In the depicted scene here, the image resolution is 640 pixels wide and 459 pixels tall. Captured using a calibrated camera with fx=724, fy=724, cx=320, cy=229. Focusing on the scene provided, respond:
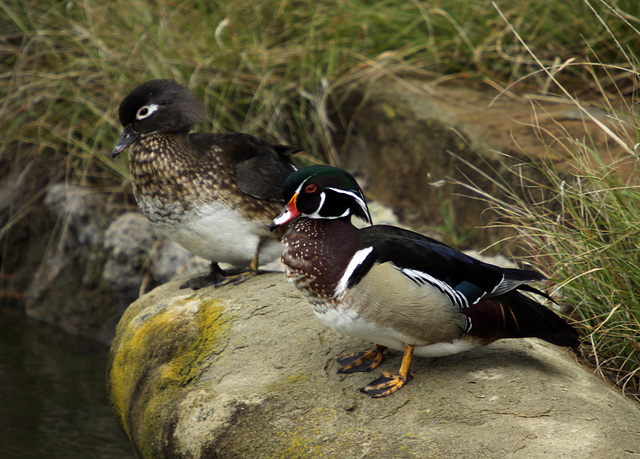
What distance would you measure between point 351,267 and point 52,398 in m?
2.61

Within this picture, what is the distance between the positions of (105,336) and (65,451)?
63.0 inches

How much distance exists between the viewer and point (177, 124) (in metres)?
3.68

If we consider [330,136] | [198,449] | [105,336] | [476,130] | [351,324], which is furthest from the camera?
[330,136]

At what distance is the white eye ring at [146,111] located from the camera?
12.0 ft

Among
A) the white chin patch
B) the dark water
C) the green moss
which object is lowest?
the dark water

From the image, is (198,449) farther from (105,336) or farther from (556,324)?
(105,336)

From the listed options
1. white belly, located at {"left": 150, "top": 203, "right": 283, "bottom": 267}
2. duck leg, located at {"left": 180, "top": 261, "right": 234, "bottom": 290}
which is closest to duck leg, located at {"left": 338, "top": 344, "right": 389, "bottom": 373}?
white belly, located at {"left": 150, "top": 203, "right": 283, "bottom": 267}

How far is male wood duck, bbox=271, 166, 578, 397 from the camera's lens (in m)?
2.48

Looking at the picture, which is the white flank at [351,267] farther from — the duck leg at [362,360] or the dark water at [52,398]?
the dark water at [52,398]

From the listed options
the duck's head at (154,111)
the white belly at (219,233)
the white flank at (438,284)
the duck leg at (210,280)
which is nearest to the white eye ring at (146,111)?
the duck's head at (154,111)

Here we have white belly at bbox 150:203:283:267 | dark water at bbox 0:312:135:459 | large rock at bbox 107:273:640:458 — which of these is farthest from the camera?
dark water at bbox 0:312:135:459

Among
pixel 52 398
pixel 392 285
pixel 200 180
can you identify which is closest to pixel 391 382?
pixel 392 285

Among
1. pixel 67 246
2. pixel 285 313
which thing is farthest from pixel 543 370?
pixel 67 246

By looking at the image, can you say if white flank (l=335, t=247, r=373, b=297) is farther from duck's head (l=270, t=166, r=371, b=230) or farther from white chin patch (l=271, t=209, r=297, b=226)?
white chin patch (l=271, t=209, r=297, b=226)
